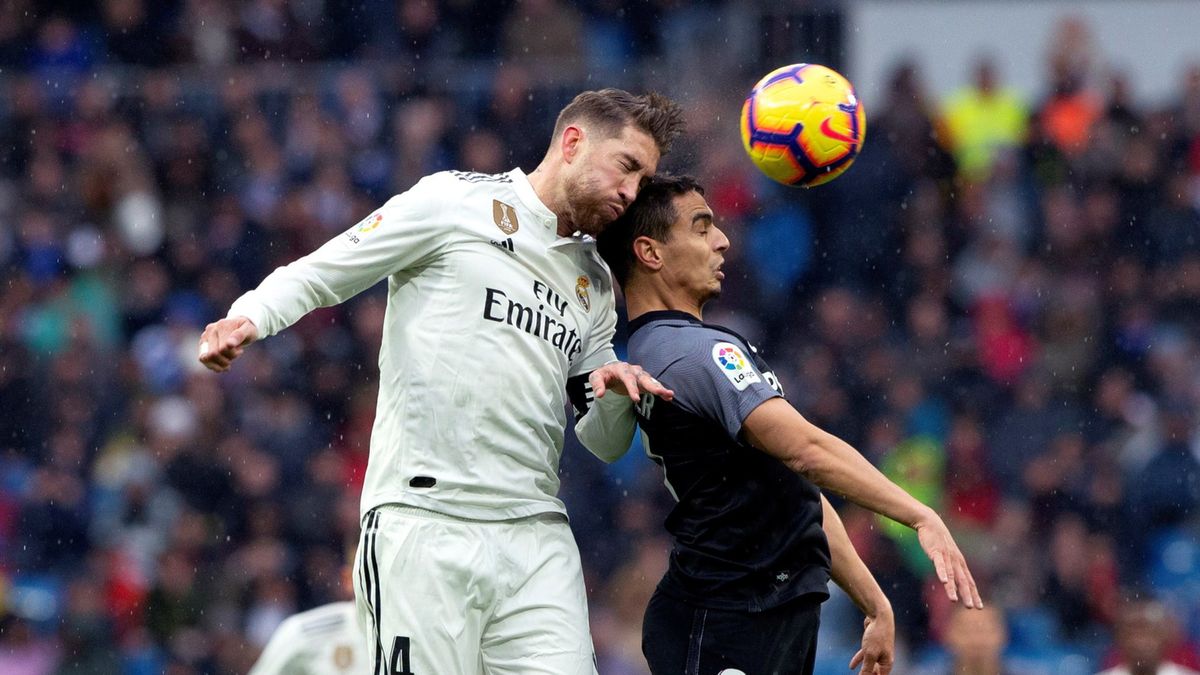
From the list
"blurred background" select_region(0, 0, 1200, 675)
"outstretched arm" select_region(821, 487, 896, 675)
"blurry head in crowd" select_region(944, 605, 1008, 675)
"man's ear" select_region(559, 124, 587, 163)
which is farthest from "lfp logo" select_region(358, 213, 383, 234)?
"blurred background" select_region(0, 0, 1200, 675)

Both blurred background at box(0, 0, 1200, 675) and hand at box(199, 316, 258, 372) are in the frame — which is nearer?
hand at box(199, 316, 258, 372)

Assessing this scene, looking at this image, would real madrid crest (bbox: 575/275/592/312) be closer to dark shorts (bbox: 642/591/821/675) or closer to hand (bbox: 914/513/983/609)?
dark shorts (bbox: 642/591/821/675)

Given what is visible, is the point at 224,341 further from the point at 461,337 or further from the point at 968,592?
the point at 968,592

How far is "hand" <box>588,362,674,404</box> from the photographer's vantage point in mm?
4633

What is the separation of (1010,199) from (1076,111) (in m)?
0.91

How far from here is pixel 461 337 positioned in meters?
4.95

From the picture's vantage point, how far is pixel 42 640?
11.2 metres

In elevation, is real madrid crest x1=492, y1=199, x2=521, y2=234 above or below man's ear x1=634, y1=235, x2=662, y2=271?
above

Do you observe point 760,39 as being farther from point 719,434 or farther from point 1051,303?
point 719,434

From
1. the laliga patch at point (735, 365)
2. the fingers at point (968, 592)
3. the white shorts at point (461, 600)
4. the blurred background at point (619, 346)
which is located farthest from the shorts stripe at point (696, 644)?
the blurred background at point (619, 346)

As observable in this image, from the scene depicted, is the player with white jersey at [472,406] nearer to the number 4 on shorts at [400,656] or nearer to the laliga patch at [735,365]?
the number 4 on shorts at [400,656]

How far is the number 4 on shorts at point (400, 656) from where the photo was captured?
482 centimetres

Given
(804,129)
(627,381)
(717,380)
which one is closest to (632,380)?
(627,381)

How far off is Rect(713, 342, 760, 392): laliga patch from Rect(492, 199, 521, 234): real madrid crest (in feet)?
2.29
